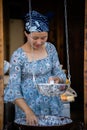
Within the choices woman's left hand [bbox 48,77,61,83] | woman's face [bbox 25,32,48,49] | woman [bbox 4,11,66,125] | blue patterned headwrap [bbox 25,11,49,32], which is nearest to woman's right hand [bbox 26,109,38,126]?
woman [bbox 4,11,66,125]

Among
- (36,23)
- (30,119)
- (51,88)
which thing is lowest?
(30,119)

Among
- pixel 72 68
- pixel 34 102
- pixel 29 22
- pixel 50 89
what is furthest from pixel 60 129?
pixel 72 68

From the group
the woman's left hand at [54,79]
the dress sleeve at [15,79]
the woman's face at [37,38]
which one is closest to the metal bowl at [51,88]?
the woman's left hand at [54,79]

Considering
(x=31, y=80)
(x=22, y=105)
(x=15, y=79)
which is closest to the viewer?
(x=22, y=105)

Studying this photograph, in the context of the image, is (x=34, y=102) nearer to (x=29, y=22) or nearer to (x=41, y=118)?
(x=41, y=118)

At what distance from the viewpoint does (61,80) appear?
9.91 feet

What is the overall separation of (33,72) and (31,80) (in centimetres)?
8

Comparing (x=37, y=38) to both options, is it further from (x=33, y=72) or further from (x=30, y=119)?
(x=30, y=119)

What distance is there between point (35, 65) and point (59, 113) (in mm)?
543

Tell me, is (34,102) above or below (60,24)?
below

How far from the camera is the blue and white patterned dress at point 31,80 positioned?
305 cm

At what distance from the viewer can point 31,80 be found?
3.17m

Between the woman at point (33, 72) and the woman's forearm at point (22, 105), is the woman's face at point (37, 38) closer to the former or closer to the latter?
the woman at point (33, 72)

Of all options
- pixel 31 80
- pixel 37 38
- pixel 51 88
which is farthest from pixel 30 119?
pixel 37 38
